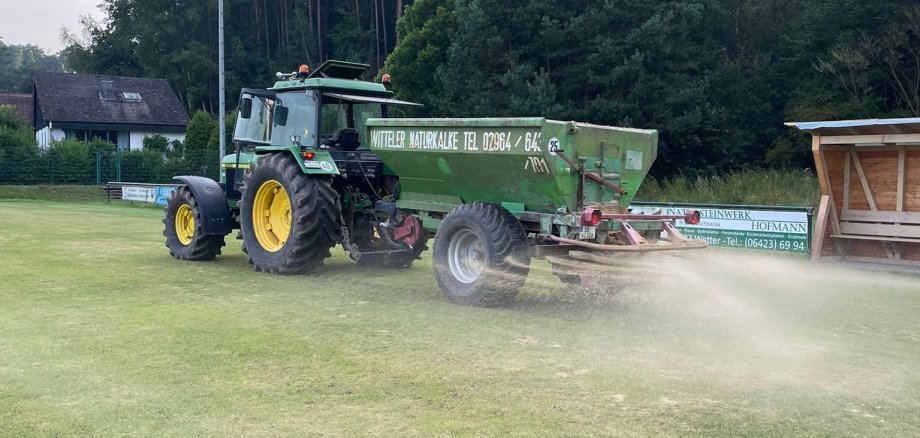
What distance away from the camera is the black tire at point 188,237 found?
1178 cm

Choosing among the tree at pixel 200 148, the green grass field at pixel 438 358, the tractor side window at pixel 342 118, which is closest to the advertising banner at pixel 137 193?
the tree at pixel 200 148

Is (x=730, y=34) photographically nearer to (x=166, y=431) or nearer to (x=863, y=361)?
(x=863, y=361)

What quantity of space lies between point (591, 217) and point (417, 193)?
2.61m

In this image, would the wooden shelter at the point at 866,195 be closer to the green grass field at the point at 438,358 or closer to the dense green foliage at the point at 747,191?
the green grass field at the point at 438,358

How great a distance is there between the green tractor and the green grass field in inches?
18.5

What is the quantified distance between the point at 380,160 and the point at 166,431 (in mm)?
6418

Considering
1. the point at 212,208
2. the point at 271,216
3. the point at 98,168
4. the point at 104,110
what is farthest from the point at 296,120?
the point at 104,110

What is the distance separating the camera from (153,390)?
17.0ft

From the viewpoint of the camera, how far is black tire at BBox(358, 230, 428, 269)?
1125cm

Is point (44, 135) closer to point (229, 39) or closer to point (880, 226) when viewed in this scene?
point (229, 39)

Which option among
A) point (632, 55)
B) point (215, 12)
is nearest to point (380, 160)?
point (632, 55)

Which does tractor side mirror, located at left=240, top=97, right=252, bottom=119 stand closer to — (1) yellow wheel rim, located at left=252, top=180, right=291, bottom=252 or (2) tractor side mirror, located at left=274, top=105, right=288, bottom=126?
(2) tractor side mirror, located at left=274, top=105, right=288, bottom=126

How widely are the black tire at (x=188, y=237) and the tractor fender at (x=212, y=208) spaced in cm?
9

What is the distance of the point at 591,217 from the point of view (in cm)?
796
